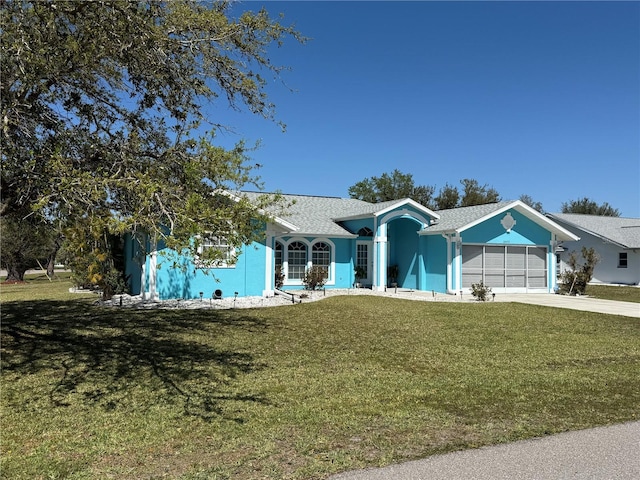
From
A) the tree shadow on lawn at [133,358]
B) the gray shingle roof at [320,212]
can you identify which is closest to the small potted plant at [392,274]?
the gray shingle roof at [320,212]

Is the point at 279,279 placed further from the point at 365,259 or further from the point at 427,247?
the point at 427,247

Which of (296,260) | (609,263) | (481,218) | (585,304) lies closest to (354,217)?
(296,260)

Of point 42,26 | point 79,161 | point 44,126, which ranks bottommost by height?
point 79,161

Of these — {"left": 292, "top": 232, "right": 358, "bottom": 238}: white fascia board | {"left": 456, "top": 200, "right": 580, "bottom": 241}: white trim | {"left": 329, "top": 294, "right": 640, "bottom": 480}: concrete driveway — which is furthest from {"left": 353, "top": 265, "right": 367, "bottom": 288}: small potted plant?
{"left": 329, "top": 294, "right": 640, "bottom": 480}: concrete driveway

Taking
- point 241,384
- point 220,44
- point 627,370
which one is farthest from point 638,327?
point 220,44

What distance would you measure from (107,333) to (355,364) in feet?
19.3

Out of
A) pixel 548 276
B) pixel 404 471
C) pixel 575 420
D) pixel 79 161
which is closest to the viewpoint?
pixel 404 471

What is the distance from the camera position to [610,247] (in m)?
36.2

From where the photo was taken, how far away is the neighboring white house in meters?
34.7

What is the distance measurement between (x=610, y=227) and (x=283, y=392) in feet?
124

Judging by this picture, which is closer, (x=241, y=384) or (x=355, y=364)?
(x=241, y=384)

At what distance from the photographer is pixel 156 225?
6414 millimetres

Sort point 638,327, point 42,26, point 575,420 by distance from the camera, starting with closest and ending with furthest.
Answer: point 575,420 < point 42,26 < point 638,327

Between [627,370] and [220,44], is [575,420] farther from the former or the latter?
[220,44]
